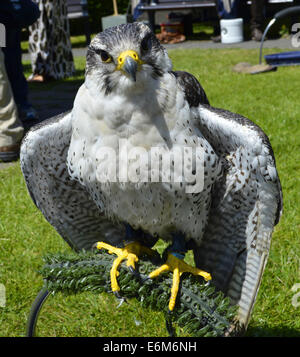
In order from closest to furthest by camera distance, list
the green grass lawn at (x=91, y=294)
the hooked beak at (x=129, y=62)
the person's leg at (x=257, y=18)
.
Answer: the hooked beak at (x=129, y=62), the green grass lawn at (x=91, y=294), the person's leg at (x=257, y=18)

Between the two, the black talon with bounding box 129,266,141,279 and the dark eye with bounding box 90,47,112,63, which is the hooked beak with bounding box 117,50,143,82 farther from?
the black talon with bounding box 129,266,141,279

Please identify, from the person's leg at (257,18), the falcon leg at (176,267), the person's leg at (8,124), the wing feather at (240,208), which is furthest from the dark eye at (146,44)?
the person's leg at (257,18)

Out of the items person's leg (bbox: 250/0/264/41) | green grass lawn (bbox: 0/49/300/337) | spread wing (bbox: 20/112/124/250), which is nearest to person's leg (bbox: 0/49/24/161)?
green grass lawn (bbox: 0/49/300/337)

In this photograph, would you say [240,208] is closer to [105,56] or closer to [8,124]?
[105,56]

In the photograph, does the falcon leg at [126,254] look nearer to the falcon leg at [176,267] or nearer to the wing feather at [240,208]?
the falcon leg at [176,267]

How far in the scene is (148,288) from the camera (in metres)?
2.28

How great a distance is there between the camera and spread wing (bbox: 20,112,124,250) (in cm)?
242

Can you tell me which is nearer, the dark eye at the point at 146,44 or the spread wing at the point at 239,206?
the dark eye at the point at 146,44

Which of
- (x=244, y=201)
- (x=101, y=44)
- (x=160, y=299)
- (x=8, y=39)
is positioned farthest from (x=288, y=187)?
(x=8, y=39)

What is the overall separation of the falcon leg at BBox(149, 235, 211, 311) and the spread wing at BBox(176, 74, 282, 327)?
20 cm

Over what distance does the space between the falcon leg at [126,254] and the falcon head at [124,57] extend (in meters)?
0.75

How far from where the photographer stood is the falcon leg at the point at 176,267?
226cm

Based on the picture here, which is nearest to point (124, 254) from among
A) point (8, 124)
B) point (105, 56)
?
point (105, 56)

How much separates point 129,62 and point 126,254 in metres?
0.90
